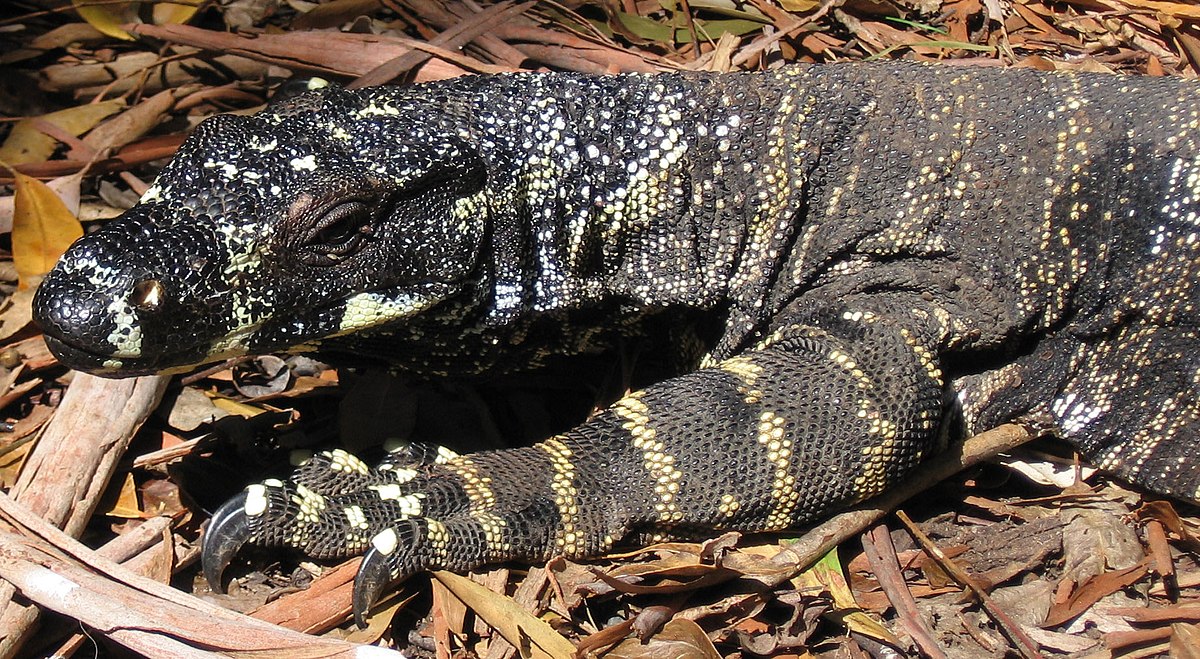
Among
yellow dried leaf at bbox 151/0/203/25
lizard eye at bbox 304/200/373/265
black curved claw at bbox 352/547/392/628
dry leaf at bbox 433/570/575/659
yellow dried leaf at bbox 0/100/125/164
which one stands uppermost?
yellow dried leaf at bbox 151/0/203/25

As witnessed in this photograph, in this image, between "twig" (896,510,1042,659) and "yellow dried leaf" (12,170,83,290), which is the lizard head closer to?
"yellow dried leaf" (12,170,83,290)

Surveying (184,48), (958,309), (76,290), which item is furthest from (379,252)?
(184,48)

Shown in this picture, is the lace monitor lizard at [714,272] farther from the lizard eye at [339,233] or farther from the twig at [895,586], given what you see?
the twig at [895,586]

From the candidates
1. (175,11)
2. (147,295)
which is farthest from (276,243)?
(175,11)

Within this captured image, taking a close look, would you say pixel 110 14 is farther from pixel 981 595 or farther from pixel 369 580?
pixel 981 595

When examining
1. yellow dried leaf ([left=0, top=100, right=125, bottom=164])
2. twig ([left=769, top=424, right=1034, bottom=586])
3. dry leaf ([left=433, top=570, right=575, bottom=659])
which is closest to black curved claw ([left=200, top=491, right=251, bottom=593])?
dry leaf ([left=433, top=570, right=575, bottom=659])

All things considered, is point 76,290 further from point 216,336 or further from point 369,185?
point 369,185

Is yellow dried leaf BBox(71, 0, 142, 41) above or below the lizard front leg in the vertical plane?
above
